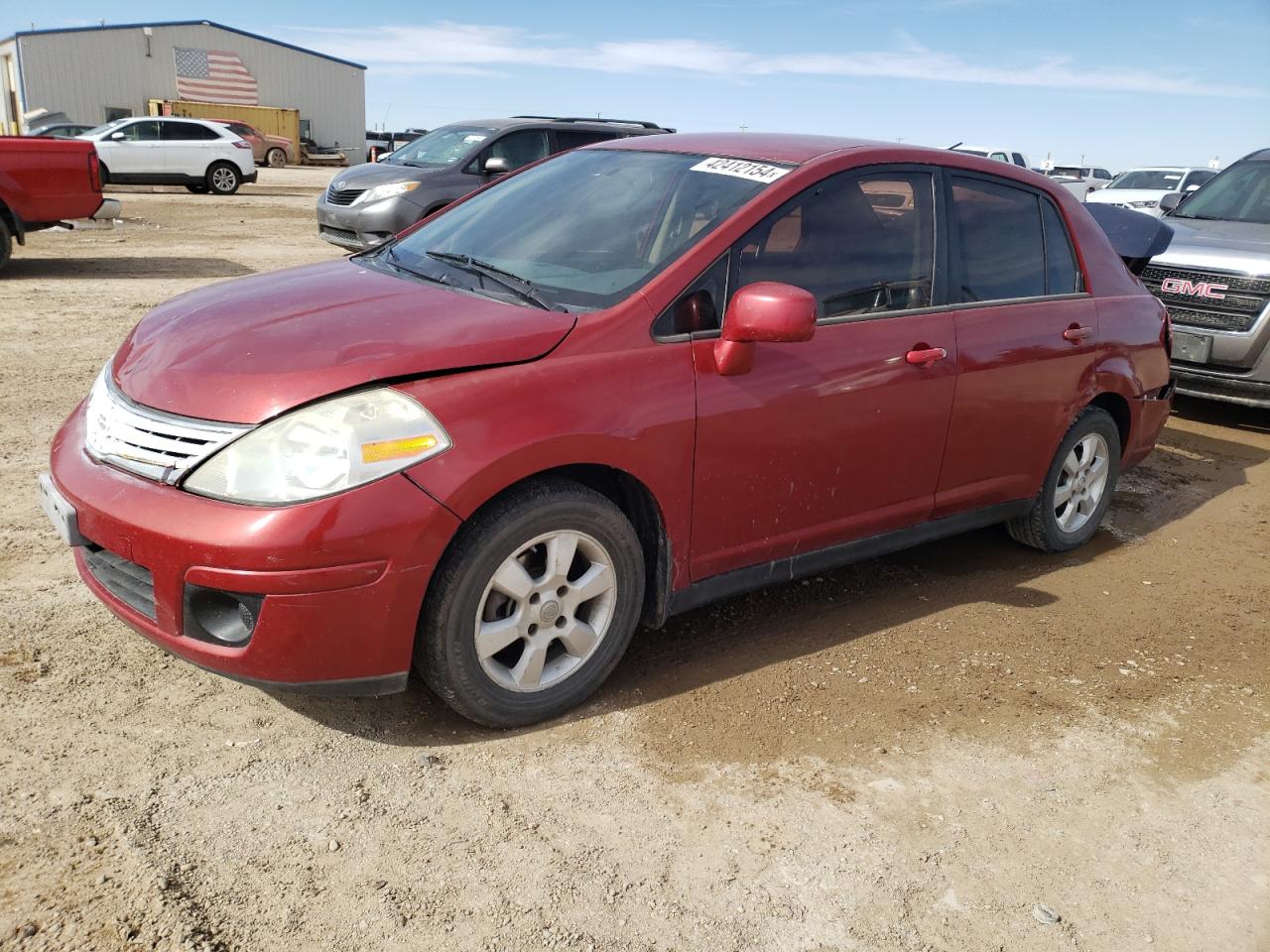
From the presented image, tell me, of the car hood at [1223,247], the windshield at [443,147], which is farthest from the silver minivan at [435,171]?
the car hood at [1223,247]

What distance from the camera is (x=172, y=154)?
22484mm

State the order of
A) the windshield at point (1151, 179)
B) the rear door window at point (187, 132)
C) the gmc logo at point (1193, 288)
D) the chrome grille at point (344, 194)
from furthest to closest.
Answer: the windshield at point (1151, 179), the rear door window at point (187, 132), the chrome grille at point (344, 194), the gmc logo at point (1193, 288)

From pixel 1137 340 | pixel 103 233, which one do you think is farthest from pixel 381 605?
pixel 103 233

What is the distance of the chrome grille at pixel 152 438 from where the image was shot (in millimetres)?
2748

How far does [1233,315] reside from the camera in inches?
299

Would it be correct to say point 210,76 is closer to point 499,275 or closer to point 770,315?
point 499,275

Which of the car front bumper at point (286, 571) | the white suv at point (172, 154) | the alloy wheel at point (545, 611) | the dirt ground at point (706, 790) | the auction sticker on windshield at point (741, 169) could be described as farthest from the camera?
the white suv at point (172, 154)

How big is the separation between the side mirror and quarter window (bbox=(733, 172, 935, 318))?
0.76 feet

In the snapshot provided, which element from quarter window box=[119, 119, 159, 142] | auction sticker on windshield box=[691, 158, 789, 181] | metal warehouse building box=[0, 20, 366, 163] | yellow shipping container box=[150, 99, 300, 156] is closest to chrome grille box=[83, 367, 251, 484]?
auction sticker on windshield box=[691, 158, 789, 181]

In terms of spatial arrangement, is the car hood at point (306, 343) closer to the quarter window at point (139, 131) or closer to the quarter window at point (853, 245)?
the quarter window at point (853, 245)

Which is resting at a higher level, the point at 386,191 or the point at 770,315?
the point at 770,315

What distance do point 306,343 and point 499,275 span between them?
81cm

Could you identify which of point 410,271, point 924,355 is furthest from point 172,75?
point 924,355

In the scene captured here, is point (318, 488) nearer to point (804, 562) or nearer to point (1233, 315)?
point (804, 562)
